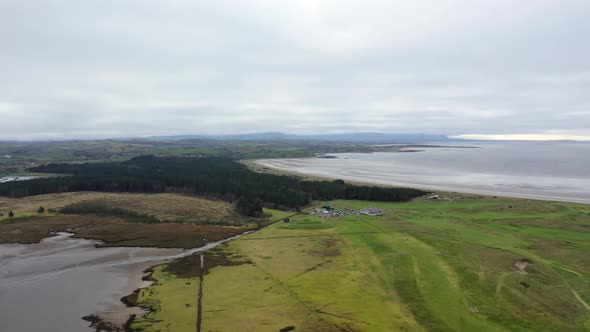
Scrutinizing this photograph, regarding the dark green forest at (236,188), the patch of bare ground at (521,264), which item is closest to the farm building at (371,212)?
the dark green forest at (236,188)

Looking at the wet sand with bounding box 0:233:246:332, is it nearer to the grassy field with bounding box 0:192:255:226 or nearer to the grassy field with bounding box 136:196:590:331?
the grassy field with bounding box 136:196:590:331

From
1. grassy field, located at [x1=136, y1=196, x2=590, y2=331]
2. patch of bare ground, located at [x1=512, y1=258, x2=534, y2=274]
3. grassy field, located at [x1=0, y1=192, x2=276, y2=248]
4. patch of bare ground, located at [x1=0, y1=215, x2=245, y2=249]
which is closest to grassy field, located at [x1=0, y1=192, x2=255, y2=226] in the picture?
grassy field, located at [x1=0, y1=192, x2=276, y2=248]

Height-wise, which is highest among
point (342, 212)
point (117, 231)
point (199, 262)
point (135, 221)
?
point (342, 212)

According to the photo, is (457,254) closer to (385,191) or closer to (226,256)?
(226,256)

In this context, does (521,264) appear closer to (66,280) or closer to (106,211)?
(66,280)

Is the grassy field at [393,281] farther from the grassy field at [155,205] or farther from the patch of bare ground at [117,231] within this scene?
the grassy field at [155,205]

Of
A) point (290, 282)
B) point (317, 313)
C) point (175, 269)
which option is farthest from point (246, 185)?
point (317, 313)

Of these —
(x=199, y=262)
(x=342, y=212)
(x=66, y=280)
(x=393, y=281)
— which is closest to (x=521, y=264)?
(x=393, y=281)
